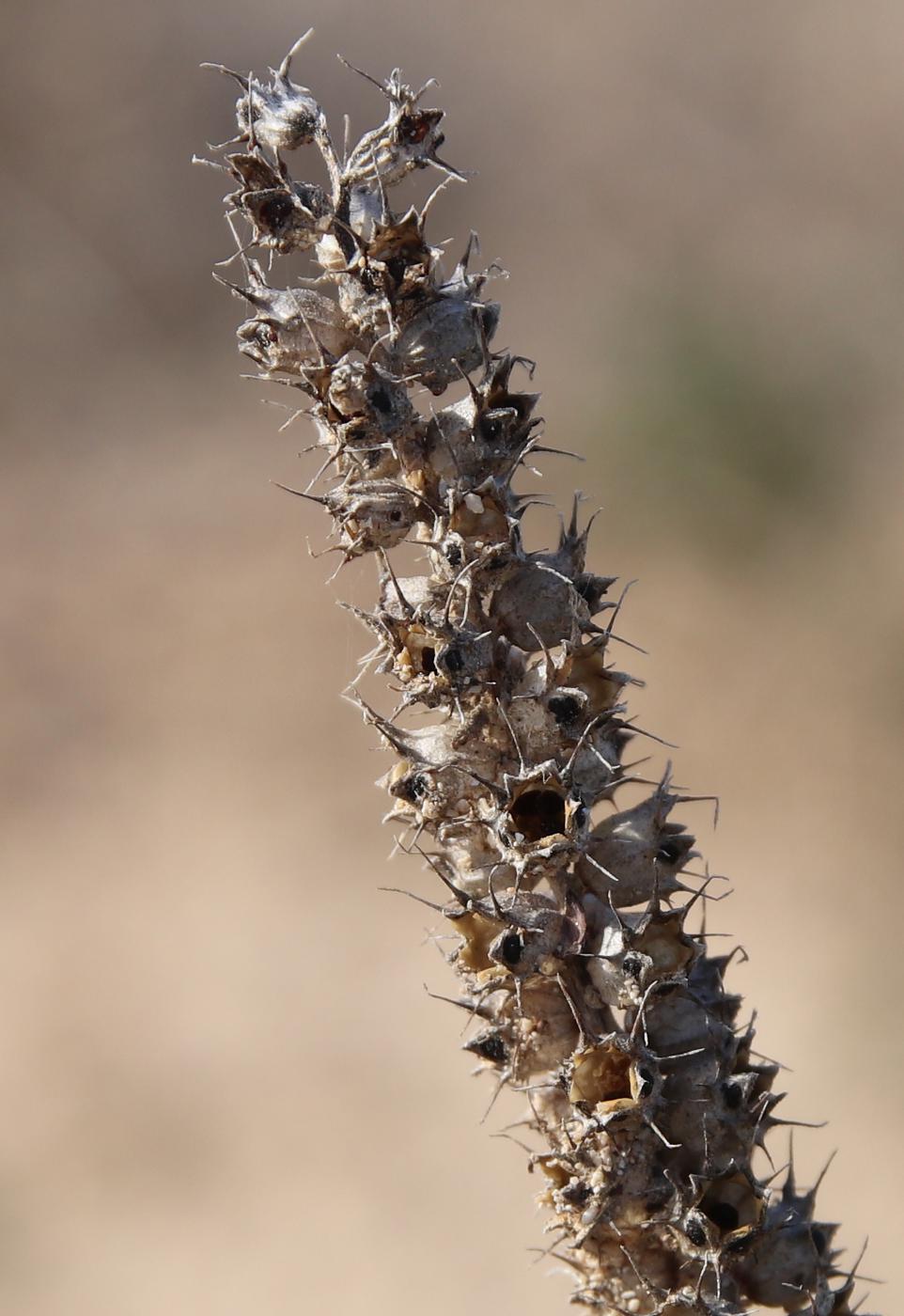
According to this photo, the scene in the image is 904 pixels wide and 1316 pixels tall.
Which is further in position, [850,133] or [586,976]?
[850,133]

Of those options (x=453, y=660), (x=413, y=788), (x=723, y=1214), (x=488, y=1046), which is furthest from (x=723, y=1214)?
(x=453, y=660)

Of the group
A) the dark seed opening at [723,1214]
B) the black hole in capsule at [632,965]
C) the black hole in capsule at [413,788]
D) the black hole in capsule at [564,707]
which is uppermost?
the black hole in capsule at [564,707]

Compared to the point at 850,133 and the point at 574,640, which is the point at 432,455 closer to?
the point at 574,640

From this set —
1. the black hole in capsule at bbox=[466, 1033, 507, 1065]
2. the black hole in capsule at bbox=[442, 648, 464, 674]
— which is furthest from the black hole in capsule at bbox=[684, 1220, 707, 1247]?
the black hole in capsule at bbox=[442, 648, 464, 674]

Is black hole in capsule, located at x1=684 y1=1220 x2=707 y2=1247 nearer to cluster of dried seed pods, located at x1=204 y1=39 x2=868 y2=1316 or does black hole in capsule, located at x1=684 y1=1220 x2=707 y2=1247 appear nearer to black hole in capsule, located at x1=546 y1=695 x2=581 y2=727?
cluster of dried seed pods, located at x1=204 y1=39 x2=868 y2=1316

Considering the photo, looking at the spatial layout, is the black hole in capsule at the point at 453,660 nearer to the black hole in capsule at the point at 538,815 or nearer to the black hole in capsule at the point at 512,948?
the black hole in capsule at the point at 538,815

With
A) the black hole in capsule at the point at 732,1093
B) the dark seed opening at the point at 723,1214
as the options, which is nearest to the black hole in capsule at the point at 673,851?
the black hole in capsule at the point at 732,1093

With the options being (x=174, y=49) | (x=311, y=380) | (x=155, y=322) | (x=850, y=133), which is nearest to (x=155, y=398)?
(x=155, y=322)
